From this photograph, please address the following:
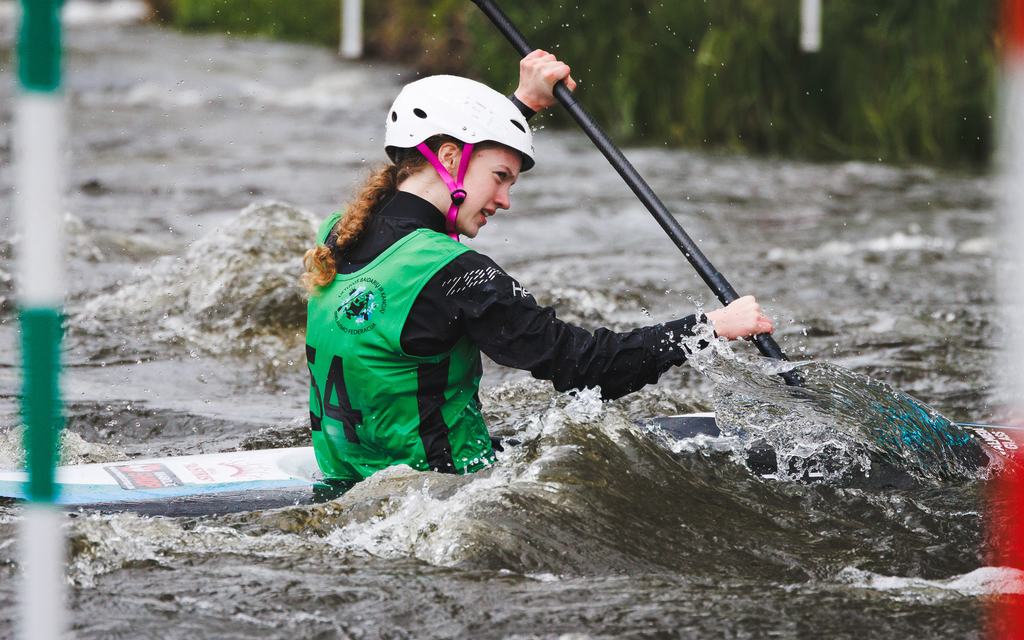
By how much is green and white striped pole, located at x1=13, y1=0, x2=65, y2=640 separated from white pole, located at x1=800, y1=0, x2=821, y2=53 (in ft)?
33.3

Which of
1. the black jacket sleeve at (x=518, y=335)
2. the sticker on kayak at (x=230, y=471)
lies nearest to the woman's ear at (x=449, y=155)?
the black jacket sleeve at (x=518, y=335)

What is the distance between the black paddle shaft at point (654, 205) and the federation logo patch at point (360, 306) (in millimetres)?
993

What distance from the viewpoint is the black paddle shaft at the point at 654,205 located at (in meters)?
4.41

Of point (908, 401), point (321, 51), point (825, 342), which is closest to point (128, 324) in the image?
point (825, 342)

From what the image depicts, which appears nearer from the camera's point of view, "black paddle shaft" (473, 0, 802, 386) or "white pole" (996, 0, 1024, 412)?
"black paddle shaft" (473, 0, 802, 386)

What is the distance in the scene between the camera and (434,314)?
12.4 ft

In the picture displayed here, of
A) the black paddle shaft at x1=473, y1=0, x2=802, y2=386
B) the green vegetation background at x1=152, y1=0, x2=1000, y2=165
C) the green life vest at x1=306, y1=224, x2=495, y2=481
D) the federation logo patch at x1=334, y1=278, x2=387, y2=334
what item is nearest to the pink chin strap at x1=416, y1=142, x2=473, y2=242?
the green life vest at x1=306, y1=224, x2=495, y2=481

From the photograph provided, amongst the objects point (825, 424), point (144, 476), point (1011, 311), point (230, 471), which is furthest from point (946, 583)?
point (1011, 311)

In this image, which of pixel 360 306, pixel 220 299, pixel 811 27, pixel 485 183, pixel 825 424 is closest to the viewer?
pixel 360 306

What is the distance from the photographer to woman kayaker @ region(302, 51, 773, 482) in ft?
12.3

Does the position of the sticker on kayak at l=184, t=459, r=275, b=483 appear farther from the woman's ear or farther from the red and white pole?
the red and white pole

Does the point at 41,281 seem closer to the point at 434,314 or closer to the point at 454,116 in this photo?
the point at 434,314

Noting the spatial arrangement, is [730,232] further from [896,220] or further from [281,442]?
[281,442]

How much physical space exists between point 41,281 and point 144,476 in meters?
2.02
